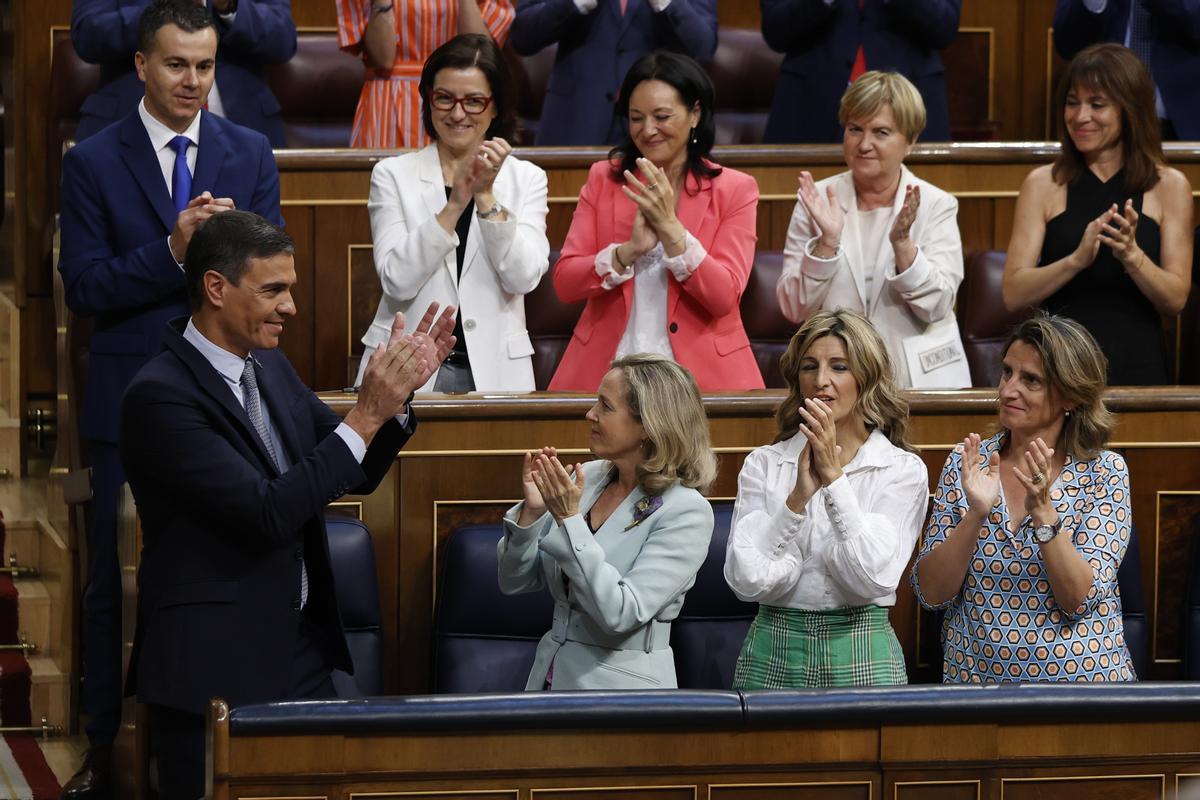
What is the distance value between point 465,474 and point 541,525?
41 cm

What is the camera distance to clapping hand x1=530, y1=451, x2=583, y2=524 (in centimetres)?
232

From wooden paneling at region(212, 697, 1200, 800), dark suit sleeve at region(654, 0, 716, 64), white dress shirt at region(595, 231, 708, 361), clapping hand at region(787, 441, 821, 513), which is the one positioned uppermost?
dark suit sleeve at region(654, 0, 716, 64)

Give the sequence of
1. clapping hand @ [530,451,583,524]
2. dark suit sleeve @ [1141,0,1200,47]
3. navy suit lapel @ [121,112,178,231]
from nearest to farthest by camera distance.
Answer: clapping hand @ [530,451,583,524] < navy suit lapel @ [121,112,178,231] < dark suit sleeve @ [1141,0,1200,47]

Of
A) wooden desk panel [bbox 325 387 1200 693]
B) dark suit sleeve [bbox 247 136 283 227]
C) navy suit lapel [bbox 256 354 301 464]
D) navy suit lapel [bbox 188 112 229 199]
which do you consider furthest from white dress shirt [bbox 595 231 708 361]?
navy suit lapel [bbox 256 354 301 464]

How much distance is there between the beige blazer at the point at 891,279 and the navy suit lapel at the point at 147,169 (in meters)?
1.13

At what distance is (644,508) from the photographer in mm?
2445

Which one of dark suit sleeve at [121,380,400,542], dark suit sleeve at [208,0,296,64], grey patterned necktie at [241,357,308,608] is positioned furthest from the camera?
dark suit sleeve at [208,0,296,64]

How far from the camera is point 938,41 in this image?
4.11m

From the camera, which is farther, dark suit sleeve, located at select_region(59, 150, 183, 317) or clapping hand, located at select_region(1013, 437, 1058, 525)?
dark suit sleeve, located at select_region(59, 150, 183, 317)

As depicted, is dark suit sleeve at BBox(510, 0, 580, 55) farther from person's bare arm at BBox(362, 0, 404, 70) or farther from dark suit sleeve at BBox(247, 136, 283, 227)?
dark suit sleeve at BBox(247, 136, 283, 227)

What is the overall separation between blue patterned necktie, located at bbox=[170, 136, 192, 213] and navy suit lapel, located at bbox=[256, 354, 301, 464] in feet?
2.54

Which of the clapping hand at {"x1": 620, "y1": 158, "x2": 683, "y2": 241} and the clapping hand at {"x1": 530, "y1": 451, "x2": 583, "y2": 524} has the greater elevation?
the clapping hand at {"x1": 620, "y1": 158, "x2": 683, "y2": 241}

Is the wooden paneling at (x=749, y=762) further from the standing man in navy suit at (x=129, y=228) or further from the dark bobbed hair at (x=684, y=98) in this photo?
the dark bobbed hair at (x=684, y=98)

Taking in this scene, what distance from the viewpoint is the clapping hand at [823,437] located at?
2371 mm
